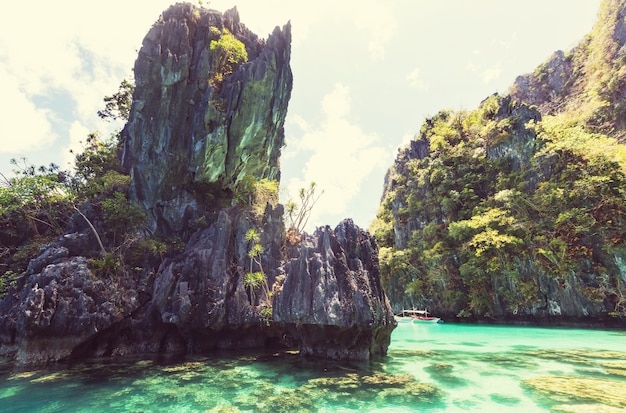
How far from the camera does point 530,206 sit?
2942 cm

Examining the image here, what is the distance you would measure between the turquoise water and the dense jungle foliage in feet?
32.7

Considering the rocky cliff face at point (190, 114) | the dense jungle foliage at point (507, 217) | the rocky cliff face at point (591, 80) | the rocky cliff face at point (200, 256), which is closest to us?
the rocky cliff face at point (200, 256)

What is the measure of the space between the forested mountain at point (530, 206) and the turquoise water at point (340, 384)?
32.2 feet

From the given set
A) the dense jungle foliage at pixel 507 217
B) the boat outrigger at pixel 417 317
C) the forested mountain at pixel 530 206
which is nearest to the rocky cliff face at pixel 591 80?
the forested mountain at pixel 530 206

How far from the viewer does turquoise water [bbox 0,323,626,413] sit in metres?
9.34

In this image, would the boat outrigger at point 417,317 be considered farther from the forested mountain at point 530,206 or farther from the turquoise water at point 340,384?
the turquoise water at point 340,384

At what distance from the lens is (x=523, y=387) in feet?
34.9

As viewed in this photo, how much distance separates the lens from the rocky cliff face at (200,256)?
50.8ft

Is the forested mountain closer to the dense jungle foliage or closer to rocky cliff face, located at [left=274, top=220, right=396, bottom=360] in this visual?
the dense jungle foliage

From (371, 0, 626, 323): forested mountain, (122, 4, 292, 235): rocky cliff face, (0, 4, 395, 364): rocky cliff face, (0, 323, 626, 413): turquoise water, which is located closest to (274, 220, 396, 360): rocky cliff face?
(0, 4, 395, 364): rocky cliff face

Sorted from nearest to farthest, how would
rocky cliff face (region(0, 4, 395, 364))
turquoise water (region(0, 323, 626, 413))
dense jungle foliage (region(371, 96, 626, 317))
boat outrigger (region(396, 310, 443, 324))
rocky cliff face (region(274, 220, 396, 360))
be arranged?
1. turquoise water (region(0, 323, 626, 413))
2. rocky cliff face (region(274, 220, 396, 360))
3. rocky cliff face (region(0, 4, 395, 364))
4. dense jungle foliage (region(371, 96, 626, 317))
5. boat outrigger (region(396, 310, 443, 324))

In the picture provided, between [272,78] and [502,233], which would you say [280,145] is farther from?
[502,233]

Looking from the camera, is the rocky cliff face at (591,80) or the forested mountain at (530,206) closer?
the forested mountain at (530,206)

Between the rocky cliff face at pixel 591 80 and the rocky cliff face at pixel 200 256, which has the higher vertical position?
the rocky cliff face at pixel 591 80
